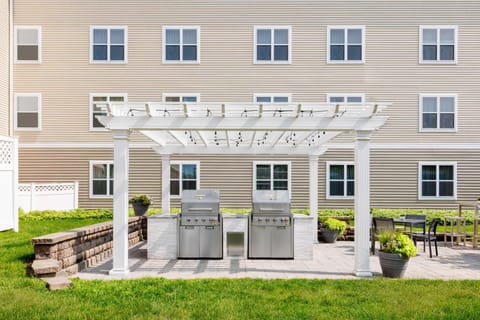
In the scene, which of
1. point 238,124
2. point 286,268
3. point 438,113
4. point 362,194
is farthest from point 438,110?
point 238,124

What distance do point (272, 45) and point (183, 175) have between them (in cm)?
668

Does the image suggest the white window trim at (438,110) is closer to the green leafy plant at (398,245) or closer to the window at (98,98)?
the green leafy plant at (398,245)

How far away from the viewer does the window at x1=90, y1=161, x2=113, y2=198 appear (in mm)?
18828

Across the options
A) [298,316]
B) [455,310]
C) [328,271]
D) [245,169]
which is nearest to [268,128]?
[328,271]

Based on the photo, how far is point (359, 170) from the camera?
27.8 ft

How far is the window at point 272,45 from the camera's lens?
18.8 metres

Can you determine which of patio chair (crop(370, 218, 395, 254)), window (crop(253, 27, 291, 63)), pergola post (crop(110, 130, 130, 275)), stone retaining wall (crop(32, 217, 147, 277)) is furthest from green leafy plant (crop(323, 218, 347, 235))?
window (crop(253, 27, 291, 63))

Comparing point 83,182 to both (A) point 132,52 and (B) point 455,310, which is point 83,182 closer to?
(A) point 132,52

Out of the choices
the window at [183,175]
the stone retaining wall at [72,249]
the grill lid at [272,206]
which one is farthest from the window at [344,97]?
the stone retaining wall at [72,249]

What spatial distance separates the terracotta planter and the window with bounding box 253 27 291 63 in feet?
40.0

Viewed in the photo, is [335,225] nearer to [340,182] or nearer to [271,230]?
[271,230]

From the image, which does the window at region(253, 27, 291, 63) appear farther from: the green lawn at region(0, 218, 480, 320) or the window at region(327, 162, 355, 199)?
the green lawn at region(0, 218, 480, 320)

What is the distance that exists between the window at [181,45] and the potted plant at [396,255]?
1281 cm

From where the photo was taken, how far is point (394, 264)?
804 cm
